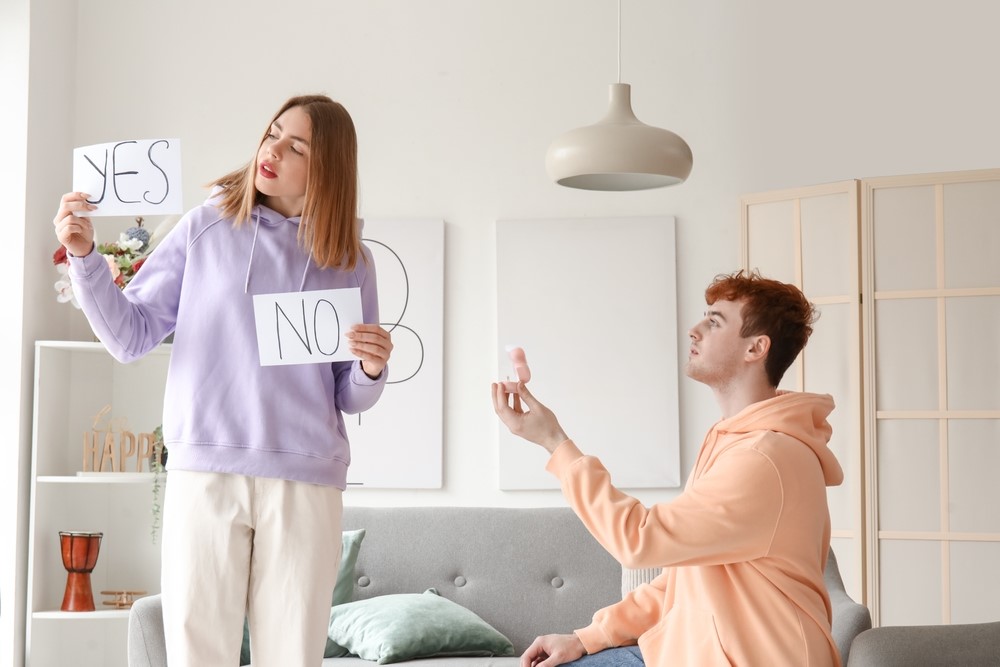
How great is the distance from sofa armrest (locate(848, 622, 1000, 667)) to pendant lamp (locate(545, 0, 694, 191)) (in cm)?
115

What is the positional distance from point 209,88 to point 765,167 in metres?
2.23

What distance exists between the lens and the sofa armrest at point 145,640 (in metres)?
2.53

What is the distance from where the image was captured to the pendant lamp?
2523 millimetres

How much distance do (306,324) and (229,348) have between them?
12 cm

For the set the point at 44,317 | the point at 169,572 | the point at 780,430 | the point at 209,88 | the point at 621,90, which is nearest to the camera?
the point at 169,572

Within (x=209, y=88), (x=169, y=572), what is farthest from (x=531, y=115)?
(x=169, y=572)

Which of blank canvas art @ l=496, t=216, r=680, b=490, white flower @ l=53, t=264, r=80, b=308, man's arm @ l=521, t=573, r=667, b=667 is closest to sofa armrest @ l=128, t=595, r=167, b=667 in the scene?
man's arm @ l=521, t=573, r=667, b=667

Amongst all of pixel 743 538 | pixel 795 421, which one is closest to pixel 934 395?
pixel 795 421

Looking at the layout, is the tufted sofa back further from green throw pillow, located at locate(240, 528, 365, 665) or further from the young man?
the young man

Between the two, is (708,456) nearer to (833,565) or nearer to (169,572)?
(169,572)

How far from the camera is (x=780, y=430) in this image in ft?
5.73

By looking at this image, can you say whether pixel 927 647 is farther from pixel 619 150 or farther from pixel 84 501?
pixel 84 501

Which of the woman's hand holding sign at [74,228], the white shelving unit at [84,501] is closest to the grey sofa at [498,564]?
the white shelving unit at [84,501]

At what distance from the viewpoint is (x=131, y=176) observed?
165 cm
